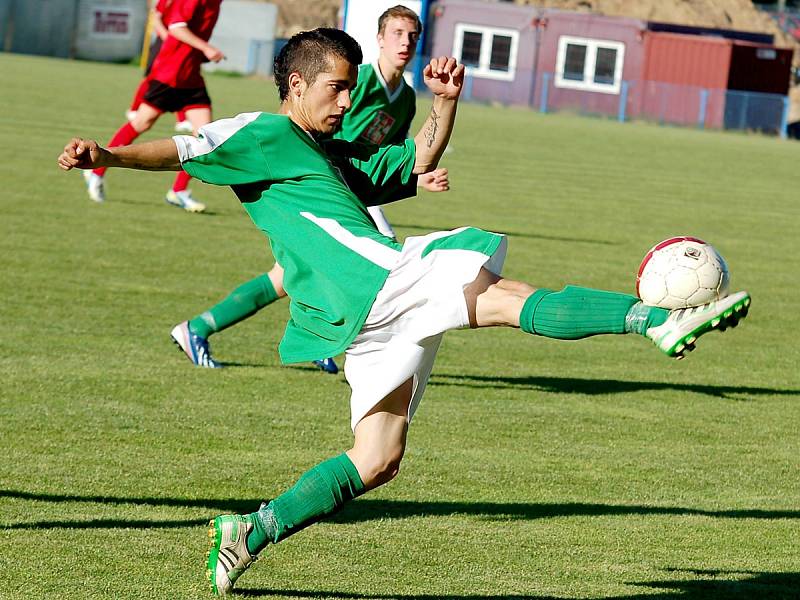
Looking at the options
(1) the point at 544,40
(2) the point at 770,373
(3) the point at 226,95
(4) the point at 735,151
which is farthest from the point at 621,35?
(2) the point at 770,373

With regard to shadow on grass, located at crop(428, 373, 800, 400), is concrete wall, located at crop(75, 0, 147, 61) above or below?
above

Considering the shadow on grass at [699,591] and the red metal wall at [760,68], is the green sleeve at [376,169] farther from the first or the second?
the red metal wall at [760,68]

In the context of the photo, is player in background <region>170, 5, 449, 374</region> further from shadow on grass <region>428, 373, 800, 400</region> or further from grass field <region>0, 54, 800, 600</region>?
shadow on grass <region>428, 373, 800, 400</region>

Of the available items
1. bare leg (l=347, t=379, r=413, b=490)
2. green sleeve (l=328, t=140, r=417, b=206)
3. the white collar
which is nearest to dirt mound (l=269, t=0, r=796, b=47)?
the white collar

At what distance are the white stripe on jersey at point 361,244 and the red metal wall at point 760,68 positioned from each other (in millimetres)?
45850

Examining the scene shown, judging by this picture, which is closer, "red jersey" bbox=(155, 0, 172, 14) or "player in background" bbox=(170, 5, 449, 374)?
"player in background" bbox=(170, 5, 449, 374)

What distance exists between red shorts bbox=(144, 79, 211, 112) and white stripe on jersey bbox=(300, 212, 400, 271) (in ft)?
30.5

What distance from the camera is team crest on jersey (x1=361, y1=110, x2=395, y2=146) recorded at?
7902 mm

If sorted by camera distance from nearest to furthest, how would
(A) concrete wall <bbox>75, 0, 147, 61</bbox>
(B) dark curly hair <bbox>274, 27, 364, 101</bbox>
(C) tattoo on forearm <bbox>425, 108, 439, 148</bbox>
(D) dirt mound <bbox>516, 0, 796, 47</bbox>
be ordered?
(B) dark curly hair <bbox>274, 27, 364, 101</bbox>
(C) tattoo on forearm <bbox>425, 108, 439, 148</bbox>
(A) concrete wall <bbox>75, 0, 147, 61</bbox>
(D) dirt mound <bbox>516, 0, 796, 47</bbox>

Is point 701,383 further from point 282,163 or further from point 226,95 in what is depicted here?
point 226,95

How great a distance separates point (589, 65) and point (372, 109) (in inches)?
1749

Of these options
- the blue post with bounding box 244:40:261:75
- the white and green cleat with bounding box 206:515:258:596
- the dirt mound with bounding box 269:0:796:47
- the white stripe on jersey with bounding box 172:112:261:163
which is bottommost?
the white and green cleat with bounding box 206:515:258:596

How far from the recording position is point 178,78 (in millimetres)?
13164

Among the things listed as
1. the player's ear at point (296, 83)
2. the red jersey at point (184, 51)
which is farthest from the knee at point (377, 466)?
the red jersey at point (184, 51)
